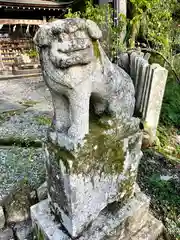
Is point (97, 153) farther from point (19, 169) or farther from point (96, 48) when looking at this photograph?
point (19, 169)

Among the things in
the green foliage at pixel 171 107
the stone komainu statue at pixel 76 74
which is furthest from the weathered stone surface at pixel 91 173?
the green foliage at pixel 171 107

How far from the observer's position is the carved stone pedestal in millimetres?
1258

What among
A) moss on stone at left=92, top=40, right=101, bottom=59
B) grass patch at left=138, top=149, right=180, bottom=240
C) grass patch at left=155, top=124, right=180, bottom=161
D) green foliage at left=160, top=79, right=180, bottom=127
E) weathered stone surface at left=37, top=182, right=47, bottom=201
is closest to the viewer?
moss on stone at left=92, top=40, right=101, bottom=59

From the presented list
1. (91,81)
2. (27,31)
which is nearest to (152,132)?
(91,81)

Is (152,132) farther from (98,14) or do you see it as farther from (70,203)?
(98,14)

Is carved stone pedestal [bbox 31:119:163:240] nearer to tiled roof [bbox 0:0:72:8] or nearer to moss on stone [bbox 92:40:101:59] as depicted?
moss on stone [bbox 92:40:101:59]

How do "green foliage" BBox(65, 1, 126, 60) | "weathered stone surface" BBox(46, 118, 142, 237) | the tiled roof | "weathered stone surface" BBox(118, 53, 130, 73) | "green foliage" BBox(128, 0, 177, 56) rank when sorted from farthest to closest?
the tiled roof
"green foliage" BBox(65, 1, 126, 60)
"green foliage" BBox(128, 0, 177, 56)
"weathered stone surface" BBox(118, 53, 130, 73)
"weathered stone surface" BBox(46, 118, 142, 237)

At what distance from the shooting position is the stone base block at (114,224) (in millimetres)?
1432

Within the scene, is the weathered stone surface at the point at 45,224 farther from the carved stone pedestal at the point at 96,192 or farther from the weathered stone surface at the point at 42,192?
the weathered stone surface at the point at 42,192

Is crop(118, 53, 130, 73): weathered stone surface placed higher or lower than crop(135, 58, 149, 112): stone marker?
higher

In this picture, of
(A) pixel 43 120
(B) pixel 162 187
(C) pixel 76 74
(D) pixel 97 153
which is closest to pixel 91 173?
(D) pixel 97 153

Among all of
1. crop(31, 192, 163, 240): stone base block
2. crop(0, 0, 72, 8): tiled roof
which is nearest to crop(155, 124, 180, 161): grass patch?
crop(31, 192, 163, 240): stone base block

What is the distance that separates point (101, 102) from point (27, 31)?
1040 centimetres

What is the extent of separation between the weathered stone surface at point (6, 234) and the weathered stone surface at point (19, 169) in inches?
8.7
